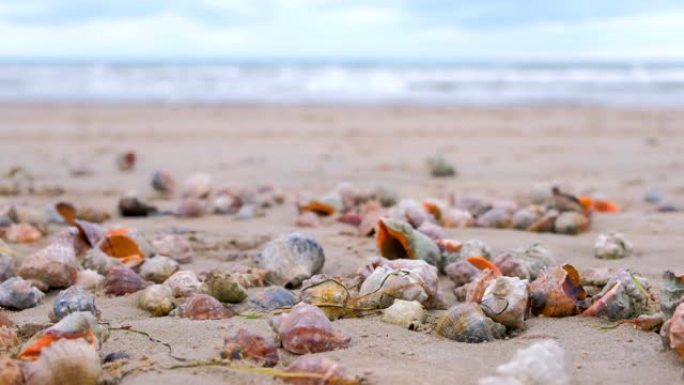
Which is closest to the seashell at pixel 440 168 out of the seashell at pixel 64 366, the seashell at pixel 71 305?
the seashell at pixel 71 305

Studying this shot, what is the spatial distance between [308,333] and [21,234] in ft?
7.11

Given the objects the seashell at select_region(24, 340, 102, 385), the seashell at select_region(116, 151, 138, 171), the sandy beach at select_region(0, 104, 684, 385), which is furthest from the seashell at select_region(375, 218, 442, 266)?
the seashell at select_region(116, 151, 138, 171)

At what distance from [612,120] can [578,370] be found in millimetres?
11590

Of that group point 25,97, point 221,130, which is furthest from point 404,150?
point 25,97

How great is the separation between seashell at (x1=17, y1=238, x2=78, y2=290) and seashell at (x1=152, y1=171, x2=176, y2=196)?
2.70m

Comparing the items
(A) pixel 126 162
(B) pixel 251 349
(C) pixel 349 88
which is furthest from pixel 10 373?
(C) pixel 349 88

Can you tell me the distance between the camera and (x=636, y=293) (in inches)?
95.0

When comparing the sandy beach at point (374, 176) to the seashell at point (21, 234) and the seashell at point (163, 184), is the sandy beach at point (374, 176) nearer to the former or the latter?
the seashell at point (21, 234)

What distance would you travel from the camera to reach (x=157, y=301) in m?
2.56

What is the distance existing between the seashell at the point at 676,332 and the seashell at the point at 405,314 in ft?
2.29

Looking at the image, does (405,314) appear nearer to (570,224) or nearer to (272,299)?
(272,299)

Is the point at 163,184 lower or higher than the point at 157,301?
lower

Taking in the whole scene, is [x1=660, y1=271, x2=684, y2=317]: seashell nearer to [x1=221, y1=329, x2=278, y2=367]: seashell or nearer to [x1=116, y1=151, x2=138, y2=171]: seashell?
[x1=221, y1=329, x2=278, y2=367]: seashell

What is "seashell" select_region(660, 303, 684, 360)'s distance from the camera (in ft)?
6.46
